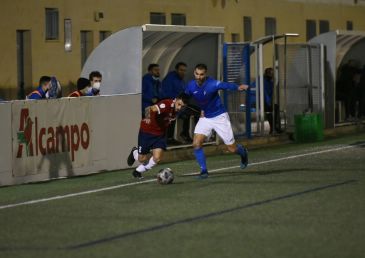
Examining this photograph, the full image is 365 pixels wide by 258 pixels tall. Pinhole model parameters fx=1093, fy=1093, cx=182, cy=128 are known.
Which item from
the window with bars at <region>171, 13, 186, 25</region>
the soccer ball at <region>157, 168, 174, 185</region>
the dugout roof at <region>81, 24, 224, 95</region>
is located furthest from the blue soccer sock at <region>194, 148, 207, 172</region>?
the window with bars at <region>171, 13, 186, 25</region>

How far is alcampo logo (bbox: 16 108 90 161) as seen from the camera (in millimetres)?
17750

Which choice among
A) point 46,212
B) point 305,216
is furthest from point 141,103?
point 305,216

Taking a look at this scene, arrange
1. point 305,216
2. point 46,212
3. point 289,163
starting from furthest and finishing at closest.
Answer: point 289,163
point 46,212
point 305,216

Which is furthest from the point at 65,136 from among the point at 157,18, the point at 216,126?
the point at 157,18

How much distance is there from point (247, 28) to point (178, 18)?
15.1ft

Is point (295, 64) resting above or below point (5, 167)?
above

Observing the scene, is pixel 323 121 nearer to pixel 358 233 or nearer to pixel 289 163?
pixel 289 163

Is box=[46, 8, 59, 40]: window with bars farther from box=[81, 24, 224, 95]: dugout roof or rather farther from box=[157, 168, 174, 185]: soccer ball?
box=[157, 168, 174, 185]: soccer ball

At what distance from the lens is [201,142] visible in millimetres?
17359

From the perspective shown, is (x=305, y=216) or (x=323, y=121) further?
(x=323, y=121)

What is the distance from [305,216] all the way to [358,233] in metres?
1.39

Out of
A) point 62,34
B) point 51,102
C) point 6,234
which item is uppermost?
point 62,34

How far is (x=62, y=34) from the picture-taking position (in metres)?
Result: 28.8

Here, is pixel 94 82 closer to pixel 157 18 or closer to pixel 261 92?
pixel 261 92
